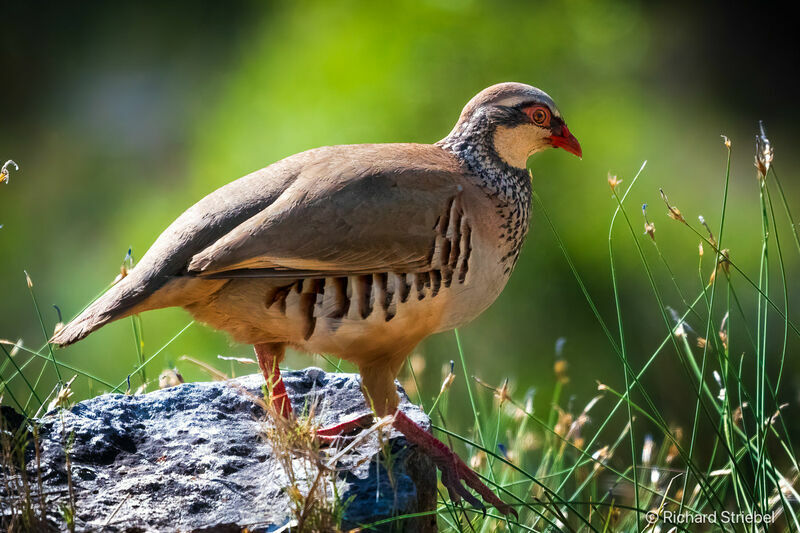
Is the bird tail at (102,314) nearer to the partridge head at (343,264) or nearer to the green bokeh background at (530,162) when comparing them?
the partridge head at (343,264)

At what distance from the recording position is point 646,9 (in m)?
6.53

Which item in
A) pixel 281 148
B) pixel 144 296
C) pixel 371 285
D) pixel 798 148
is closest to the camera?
pixel 144 296

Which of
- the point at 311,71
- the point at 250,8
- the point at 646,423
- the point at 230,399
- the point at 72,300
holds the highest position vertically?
the point at 250,8

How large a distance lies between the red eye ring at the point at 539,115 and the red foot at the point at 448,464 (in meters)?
1.00

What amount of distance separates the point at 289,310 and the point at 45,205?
541 cm

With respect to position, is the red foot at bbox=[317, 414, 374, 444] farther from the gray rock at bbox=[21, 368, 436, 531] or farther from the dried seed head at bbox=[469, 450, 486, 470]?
the dried seed head at bbox=[469, 450, 486, 470]

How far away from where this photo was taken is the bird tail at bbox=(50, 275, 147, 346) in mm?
2287

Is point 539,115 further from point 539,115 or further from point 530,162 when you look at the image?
point 530,162

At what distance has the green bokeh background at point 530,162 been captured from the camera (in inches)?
223

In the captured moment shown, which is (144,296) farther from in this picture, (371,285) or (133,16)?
(133,16)

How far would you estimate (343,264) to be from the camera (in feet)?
7.93

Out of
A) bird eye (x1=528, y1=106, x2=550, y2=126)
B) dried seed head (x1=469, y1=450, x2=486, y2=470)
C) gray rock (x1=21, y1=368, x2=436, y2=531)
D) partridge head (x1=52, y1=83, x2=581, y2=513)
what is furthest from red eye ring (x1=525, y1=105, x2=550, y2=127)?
dried seed head (x1=469, y1=450, x2=486, y2=470)

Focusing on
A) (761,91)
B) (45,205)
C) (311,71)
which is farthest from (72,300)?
(761,91)

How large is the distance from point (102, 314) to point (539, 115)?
1.42 meters
